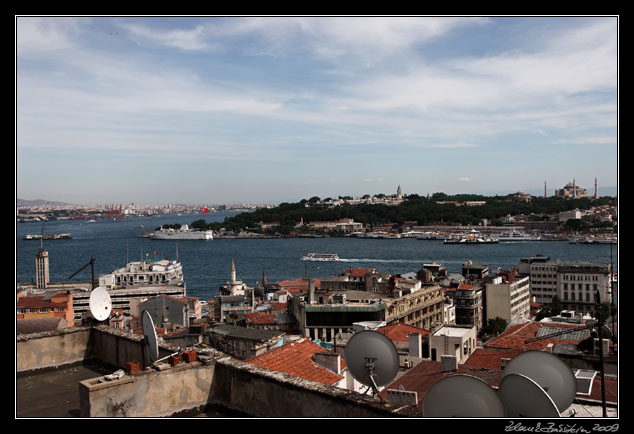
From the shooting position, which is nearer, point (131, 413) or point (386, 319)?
point (131, 413)

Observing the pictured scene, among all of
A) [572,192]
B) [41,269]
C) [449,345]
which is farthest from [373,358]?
[572,192]

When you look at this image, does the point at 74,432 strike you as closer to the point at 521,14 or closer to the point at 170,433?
the point at 170,433

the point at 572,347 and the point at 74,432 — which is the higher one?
the point at 74,432

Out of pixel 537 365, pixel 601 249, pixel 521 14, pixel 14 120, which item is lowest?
pixel 601 249

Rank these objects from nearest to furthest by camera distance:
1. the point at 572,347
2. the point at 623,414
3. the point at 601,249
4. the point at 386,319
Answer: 1. the point at 623,414
2. the point at 572,347
3. the point at 386,319
4. the point at 601,249

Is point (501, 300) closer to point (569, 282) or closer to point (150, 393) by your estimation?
point (569, 282)

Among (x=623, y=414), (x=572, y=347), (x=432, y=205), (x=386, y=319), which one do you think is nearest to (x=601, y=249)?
(x=432, y=205)

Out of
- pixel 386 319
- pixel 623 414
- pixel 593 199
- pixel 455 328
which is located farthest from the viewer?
pixel 593 199
